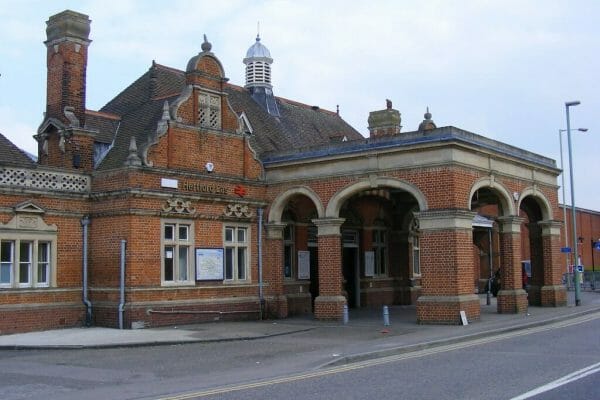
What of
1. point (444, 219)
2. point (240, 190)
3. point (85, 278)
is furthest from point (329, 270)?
point (85, 278)

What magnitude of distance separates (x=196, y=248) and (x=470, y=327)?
8.73 meters

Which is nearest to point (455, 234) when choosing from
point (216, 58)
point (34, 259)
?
point (216, 58)

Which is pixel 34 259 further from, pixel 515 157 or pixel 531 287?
pixel 531 287

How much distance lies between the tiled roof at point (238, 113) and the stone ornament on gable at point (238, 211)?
2.55 m

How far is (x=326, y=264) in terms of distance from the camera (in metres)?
24.5

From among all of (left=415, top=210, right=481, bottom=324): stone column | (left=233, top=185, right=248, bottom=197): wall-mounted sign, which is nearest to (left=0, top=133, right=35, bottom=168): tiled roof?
(left=233, top=185, right=248, bottom=197): wall-mounted sign

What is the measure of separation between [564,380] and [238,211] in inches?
599

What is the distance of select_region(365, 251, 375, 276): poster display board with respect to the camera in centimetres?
3104

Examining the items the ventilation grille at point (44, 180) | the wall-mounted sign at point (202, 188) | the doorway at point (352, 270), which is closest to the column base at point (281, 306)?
the wall-mounted sign at point (202, 188)

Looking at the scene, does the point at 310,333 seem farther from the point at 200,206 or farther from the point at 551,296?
the point at 551,296

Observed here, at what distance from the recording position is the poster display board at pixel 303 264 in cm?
2788

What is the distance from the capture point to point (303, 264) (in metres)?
28.0

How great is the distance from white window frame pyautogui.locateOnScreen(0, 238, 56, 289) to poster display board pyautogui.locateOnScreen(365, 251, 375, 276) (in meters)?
13.8

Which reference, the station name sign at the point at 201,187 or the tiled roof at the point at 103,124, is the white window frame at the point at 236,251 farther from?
the tiled roof at the point at 103,124
